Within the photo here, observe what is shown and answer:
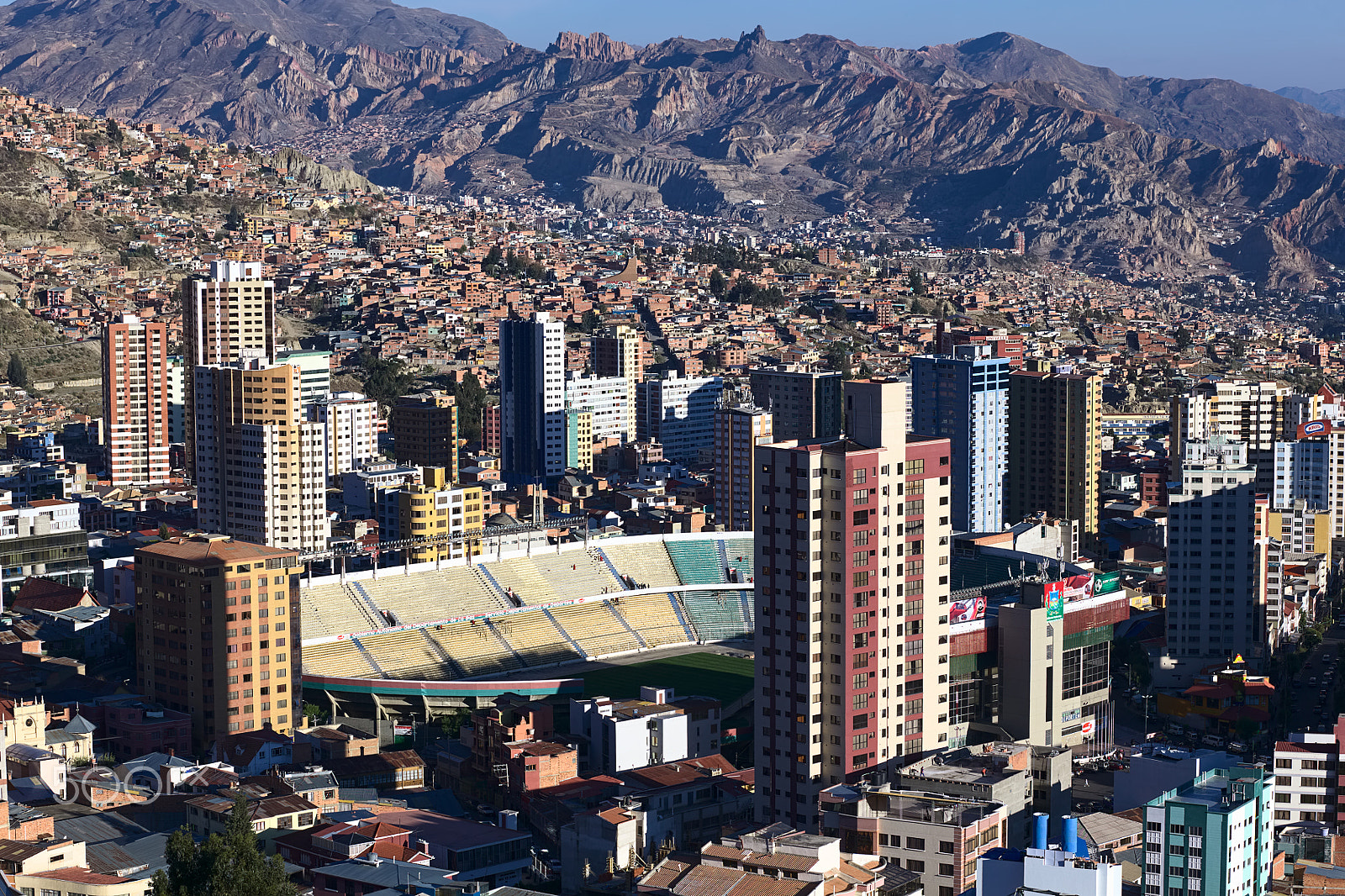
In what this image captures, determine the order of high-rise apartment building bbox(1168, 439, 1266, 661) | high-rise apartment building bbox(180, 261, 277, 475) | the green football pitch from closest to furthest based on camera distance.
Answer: the green football pitch
high-rise apartment building bbox(1168, 439, 1266, 661)
high-rise apartment building bbox(180, 261, 277, 475)

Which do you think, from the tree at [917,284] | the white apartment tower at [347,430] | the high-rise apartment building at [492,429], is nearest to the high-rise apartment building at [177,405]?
the white apartment tower at [347,430]

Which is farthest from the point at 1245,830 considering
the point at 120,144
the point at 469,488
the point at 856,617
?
the point at 120,144

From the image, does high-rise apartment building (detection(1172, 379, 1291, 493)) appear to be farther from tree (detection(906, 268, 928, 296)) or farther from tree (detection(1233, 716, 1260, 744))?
tree (detection(906, 268, 928, 296))

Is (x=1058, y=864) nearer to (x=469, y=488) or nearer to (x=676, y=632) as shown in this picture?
(x=676, y=632)

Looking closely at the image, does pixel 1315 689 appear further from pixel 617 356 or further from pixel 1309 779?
pixel 617 356

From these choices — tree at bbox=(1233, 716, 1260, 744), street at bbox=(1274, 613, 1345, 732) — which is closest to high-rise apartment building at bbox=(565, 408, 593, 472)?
street at bbox=(1274, 613, 1345, 732)
